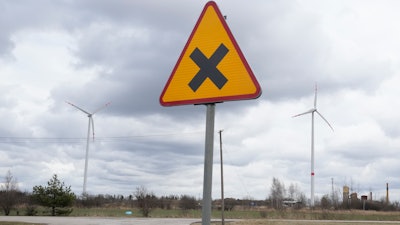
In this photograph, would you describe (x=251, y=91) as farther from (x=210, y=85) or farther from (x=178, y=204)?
(x=178, y=204)

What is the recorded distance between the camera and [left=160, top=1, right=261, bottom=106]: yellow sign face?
324 cm

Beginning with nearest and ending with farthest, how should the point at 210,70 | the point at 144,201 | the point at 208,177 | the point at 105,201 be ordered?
1. the point at 208,177
2. the point at 210,70
3. the point at 144,201
4. the point at 105,201

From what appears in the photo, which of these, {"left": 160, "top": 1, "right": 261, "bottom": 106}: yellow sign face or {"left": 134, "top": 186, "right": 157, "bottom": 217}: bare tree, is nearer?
{"left": 160, "top": 1, "right": 261, "bottom": 106}: yellow sign face

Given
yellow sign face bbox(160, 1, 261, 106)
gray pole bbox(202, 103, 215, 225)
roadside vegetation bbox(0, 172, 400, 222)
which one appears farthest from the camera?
roadside vegetation bbox(0, 172, 400, 222)

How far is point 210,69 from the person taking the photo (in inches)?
132

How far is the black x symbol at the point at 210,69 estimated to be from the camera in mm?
3296

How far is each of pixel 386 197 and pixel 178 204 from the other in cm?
5034

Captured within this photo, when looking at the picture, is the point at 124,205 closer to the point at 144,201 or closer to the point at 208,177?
the point at 144,201

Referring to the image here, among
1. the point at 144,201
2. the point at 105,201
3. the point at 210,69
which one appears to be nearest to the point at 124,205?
the point at 105,201

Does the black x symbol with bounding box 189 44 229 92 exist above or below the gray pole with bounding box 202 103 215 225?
above

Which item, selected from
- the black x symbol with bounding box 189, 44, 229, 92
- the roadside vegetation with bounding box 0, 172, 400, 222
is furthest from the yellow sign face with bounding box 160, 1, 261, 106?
the roadside vegetation with bounding box 0, 172, 400, 222

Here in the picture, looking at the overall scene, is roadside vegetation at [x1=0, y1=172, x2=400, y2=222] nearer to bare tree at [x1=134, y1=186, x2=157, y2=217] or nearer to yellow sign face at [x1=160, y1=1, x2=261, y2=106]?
bare tree at [x1=134, y1=186, x2=157, y2=217]

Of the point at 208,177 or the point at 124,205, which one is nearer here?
the point at 208,177

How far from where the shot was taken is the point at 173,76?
3529 millimetres
